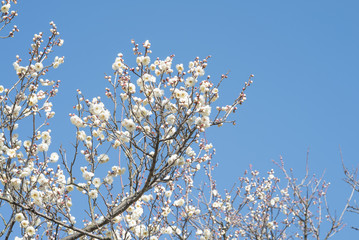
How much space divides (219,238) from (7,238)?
449 centimetres

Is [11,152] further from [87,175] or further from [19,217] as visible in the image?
[87,175]

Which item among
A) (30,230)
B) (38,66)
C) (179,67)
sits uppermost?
(38,66)

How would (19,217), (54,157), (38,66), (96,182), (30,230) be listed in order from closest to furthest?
(96,182)
(54,157)
(19,217)
(30,230)
(38,66)

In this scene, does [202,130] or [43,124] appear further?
[43,124]

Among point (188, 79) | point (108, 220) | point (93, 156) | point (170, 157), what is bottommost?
point (108, 220)

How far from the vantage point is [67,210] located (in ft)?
14.5

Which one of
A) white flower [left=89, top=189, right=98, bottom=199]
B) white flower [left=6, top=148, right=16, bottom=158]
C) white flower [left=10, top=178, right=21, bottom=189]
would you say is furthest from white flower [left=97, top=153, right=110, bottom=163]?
white flower [left=6, top=148, right=16, bottom=158]

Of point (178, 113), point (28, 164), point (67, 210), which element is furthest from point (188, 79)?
point (28, 164)

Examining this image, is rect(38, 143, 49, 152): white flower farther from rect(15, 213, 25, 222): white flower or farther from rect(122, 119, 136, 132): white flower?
rect(122, 119, 136, 132): white flower

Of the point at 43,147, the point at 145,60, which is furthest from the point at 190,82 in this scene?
the point at 43,147

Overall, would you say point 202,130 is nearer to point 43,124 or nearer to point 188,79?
point 188,79

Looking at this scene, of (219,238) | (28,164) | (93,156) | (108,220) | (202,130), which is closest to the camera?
(202,130)

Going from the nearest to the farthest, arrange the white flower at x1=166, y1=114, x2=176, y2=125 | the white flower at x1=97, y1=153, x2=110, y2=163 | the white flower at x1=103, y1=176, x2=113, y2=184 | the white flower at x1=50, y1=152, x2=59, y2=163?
the white flower at x1=166, y1=114, x2=176, y2=125 → the white flower at x1=103, y1=176, x2=113, y2=184 → the white flower at x1=97, y1=153, x2=110, y2=163 → the white flower at x1=50, y1=152, x2=59, y2=163

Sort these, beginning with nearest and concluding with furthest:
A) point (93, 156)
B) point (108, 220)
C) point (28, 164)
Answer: point (108, 220)
point (93, 156)
point (28, 164)
